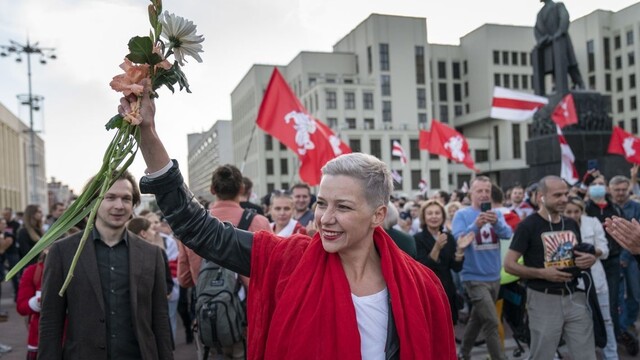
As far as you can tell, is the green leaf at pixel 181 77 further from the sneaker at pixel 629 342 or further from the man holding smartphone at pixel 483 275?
the sneaker at pixel 629 342

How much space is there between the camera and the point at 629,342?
633 cm

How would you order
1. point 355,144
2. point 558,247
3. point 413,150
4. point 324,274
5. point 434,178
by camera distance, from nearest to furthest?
point 324,274
point 558,247
point 355,144
point 413,150
point 434,178

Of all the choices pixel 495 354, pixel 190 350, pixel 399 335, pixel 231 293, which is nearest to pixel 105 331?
pixel 231 293

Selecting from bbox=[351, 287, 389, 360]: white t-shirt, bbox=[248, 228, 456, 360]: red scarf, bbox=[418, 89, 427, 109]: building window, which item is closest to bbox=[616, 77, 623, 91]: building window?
bbox=[418, 89, 427, 109]: building window

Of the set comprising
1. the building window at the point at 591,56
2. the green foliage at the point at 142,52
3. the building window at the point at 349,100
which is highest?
the building window at the point at 591,56

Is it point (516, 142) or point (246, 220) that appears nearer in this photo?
point (246, 220)

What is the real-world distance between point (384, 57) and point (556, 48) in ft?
166

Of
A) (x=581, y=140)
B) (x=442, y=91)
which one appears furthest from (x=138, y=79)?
(x=442, y=91)

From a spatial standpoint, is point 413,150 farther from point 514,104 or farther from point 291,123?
point 291,123

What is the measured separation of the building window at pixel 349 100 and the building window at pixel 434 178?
42.4ft

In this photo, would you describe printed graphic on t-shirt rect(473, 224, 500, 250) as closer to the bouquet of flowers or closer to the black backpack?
the black backpack

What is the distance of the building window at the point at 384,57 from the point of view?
2650 inches

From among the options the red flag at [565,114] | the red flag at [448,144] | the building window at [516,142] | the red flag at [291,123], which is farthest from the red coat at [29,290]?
the building window at [516,142]

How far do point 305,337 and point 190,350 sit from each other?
6.16m
